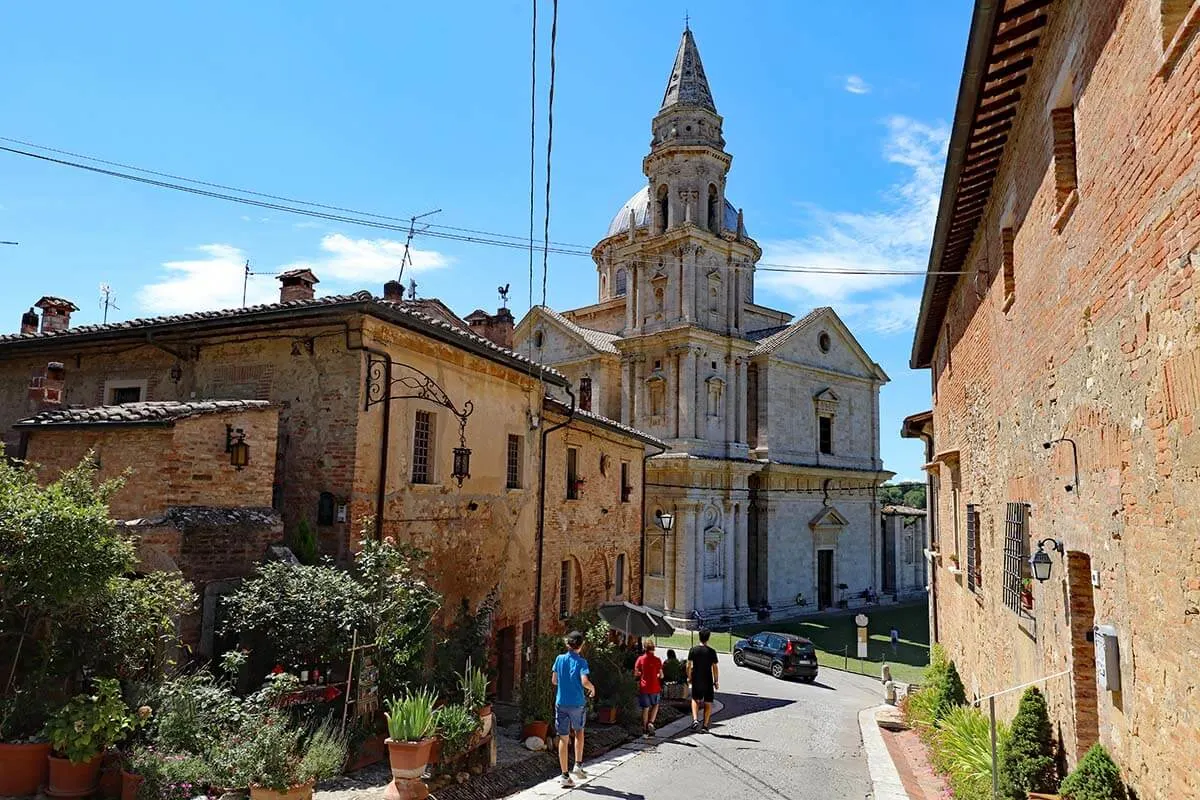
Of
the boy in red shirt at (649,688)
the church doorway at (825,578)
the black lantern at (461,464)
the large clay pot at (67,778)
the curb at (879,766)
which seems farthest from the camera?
the church doorway at (825,578)

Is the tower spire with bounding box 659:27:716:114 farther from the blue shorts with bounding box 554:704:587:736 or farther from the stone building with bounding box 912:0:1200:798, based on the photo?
the blue shorts with bounding box 554:704:587:736

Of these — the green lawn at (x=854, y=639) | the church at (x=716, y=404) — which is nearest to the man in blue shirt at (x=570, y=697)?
the green lawn at (x=854, y=639)

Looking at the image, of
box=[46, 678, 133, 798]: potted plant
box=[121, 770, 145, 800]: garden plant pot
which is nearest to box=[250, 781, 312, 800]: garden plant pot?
box=[121, 770, 145, 800]: garden plant pot

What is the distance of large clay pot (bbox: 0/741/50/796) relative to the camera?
6.37m

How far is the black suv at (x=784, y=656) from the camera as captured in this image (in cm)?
2291

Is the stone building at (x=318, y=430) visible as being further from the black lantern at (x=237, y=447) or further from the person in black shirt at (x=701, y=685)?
the person in black shirt at (x=701, y=685)

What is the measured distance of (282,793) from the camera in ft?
21.6

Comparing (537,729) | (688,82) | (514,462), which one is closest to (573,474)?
(514,462)

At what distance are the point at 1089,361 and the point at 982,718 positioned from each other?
222 inches

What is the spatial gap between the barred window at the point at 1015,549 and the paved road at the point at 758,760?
10.3 ft

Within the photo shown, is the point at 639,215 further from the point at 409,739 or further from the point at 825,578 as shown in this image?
the point at 409,739

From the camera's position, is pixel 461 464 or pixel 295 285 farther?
pixel 295 285

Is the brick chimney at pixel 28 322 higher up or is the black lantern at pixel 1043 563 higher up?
the brick chimney at pixel 28 322

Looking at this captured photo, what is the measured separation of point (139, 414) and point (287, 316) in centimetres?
254
